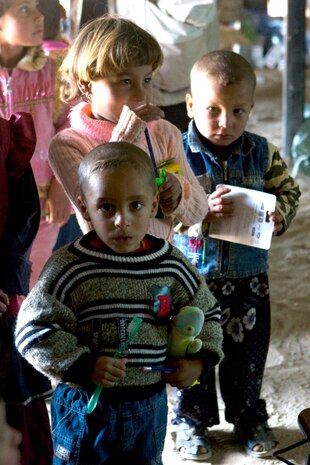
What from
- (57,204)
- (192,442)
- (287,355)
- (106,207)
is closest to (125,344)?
(106,207)

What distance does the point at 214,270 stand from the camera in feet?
9.43

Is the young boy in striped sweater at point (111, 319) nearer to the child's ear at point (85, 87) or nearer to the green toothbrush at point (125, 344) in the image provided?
the green toothbrush at point (125, 344)

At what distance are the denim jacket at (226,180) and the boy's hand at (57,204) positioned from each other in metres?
0.49

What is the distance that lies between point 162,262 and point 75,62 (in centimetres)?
71

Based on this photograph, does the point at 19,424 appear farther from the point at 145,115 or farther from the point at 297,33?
the point at 297,33

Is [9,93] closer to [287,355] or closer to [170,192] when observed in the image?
[170,192]

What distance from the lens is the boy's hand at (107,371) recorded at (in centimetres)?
196

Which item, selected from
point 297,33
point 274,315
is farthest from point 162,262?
point 297,33

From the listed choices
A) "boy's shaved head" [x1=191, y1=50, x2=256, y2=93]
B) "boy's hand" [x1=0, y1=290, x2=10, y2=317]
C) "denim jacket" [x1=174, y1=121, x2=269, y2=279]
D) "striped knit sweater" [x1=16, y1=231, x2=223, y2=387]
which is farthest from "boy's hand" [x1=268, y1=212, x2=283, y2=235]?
"boy's hand" [x1=0, y1=290, x2=10, y2=317]

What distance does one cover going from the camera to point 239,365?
9.78ft

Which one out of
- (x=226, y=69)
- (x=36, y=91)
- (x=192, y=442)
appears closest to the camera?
(x=226, y=69)

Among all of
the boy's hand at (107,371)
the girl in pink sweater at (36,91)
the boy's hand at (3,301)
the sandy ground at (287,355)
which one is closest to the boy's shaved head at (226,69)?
the girl in pink sweater at (36,91)

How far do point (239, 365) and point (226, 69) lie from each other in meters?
1.00

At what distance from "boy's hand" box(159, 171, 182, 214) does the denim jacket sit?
0.49 m
